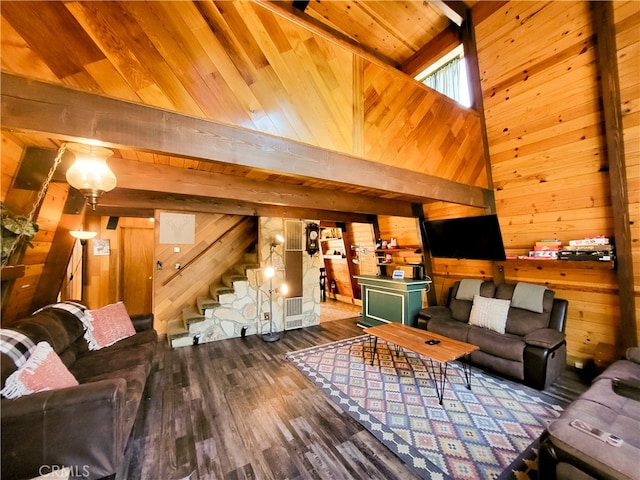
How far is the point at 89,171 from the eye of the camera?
1.76 m

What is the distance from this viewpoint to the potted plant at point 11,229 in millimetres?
1505

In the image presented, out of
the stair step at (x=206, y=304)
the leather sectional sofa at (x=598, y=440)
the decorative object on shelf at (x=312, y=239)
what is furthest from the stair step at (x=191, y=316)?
the leather sectional sofa at (x=598, y=440)

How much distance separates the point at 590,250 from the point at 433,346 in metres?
1.96

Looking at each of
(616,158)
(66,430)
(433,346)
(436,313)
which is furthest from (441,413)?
(616,158)

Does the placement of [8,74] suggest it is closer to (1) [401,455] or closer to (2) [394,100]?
(2) [394,100]

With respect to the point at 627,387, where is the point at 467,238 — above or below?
above

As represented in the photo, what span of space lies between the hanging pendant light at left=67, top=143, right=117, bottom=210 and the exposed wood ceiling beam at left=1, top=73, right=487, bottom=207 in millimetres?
426

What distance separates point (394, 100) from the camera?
2.60m

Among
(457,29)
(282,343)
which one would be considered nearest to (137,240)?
(282,343)

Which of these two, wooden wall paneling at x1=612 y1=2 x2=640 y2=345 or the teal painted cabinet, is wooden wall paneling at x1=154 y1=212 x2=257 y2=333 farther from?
wooden wall paneling at x1=612 y1=2 x2=640 y2=345

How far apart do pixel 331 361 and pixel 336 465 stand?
1695 mm

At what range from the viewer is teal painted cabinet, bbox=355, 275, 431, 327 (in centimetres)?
427

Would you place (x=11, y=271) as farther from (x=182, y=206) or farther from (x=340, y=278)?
(x=340, y=278)

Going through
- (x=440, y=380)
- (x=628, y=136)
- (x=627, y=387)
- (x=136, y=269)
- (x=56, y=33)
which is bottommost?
(x=440, y=380)
